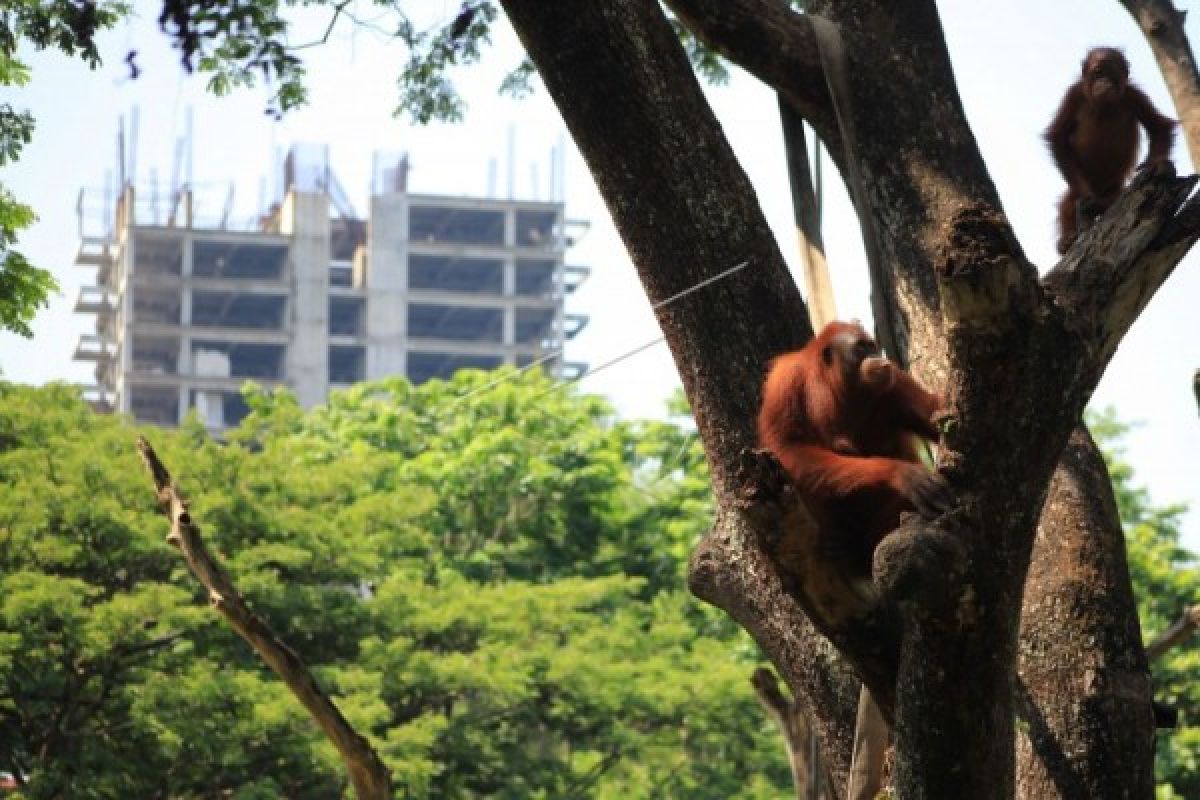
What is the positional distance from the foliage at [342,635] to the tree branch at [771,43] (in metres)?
7.09

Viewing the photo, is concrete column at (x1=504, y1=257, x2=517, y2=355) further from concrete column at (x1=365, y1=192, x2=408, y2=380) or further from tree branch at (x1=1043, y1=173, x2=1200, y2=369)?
tree branch at (x1=1043, y1=173, x2=1200, y2=369)

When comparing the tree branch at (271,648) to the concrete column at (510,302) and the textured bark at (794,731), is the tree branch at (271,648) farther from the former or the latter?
the concrete column at (510,302)

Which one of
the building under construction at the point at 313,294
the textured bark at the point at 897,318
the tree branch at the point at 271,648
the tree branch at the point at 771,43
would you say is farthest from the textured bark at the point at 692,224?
the building under construction at the point at 313,294

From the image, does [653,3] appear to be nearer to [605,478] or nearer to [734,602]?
[734,602]

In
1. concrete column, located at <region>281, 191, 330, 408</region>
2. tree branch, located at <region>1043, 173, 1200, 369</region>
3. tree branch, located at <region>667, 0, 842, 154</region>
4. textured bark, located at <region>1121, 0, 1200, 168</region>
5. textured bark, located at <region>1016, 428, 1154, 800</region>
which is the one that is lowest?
textured bark, located at <region>1016, 428, 1154, 800</region>

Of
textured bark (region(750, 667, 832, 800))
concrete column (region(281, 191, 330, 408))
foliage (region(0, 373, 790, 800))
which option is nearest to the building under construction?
concrete column (region(281, 191, 330, 408))

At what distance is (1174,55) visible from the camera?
7.08 metres

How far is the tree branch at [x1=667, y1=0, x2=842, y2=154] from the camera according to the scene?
17.5 ft

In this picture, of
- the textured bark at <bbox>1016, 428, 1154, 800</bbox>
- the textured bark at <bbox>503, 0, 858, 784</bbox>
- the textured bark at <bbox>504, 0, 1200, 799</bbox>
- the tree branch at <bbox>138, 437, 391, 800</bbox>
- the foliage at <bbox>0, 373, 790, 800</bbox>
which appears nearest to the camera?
the textured bark at <bbox>504, 0, 1200, 799</bbox>

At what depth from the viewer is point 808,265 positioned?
5.05 metres

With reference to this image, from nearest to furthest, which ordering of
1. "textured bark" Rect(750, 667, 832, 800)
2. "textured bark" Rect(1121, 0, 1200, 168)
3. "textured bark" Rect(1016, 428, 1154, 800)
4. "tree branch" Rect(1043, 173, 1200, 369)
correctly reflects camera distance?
"tree branch" Rect(1043, 173, 1200, 369), "textured bark" Rect(1016, 428, 1154, 800), "textured bark" Rect(1121, 0, 1200, 168), "textured bark" Rect(750, 667, 832, 800)

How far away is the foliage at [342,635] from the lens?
640 inches

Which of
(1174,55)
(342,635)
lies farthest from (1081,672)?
(342,635)

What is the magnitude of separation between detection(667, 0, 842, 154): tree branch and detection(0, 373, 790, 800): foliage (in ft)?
23.3
